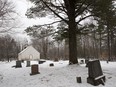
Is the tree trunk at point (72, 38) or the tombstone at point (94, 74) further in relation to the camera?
the tree trunk at point (72, 38)

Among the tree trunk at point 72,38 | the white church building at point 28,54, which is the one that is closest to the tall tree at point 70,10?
the tree trunk at point 72,38

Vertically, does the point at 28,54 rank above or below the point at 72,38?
below

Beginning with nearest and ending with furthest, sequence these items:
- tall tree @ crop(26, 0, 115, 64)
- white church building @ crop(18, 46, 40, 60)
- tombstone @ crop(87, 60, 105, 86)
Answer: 1. tombstone @ crop(87, 60, 105, 86)
2. tall tree @ crop(26, 0, 115, 64)
3. white church building @ crop(18, 46, 40, 60)

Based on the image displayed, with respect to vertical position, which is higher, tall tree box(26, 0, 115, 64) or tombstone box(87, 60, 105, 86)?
tall tree box(26, 0, 115, 64)

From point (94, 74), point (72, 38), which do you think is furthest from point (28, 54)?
point (94, 74)

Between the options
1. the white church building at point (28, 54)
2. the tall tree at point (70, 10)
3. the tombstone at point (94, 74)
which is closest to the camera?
the tombstone at point (94, 74)

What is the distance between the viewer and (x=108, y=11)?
12781 millimetres

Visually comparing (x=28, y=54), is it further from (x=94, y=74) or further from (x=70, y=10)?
(x=94, y=74)

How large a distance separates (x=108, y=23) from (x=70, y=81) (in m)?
6.76

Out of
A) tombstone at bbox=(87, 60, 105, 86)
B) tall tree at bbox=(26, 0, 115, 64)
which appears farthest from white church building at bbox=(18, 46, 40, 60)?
tombstone at bbox=(87, 60, 105, 86)

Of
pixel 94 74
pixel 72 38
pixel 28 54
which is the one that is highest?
pixel 72 38

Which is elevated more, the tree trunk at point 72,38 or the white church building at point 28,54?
the tree trunk at point 72,38

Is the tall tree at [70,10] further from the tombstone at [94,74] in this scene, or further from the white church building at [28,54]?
the white church building at [28,54]

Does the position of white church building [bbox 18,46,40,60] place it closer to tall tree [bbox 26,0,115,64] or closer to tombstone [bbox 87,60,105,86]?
tall tree [bbox 26,0,115,64]
